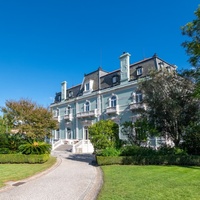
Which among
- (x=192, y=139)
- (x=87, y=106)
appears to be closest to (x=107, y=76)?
(x=87, y=106)

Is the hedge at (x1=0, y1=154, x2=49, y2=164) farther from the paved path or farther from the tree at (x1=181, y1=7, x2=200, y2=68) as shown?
the tree at (x1=181, y1=7, x2=200, y2=68)

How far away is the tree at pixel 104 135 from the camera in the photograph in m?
15.1

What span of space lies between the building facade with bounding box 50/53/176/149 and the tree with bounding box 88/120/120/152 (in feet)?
21.0

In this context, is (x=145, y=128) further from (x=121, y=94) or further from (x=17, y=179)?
(x=121, y=94)

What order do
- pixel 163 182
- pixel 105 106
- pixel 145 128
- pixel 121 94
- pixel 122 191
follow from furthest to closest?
pixel 105 106
pixel 121 94
pixel 145 128
pixel 163 182
pixel 122 191

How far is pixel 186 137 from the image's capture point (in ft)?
46.7

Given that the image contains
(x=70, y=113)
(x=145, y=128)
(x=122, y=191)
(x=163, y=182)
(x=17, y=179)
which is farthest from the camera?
(x=70, y=113)

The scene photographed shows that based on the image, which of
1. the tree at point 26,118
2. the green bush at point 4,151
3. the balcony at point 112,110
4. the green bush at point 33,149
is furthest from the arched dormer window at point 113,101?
the green bush at point 4,151

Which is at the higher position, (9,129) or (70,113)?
(70,113)

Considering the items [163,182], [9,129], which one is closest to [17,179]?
[163,182]

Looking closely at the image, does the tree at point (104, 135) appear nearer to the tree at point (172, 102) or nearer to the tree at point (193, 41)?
the tree at point (172, 102)

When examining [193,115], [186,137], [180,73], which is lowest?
[186,137]

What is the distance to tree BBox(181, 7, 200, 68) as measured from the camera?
10303 millimetres

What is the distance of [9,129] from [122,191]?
15919 millimetres
